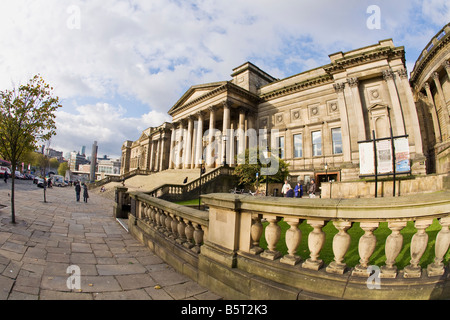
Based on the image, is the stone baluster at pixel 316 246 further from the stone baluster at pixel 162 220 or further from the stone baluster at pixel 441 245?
the stone baluster at pixel 162 220

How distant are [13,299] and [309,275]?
3.58m

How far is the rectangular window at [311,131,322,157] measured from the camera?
25972 mm

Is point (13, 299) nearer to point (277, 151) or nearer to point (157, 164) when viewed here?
point (277, 151)

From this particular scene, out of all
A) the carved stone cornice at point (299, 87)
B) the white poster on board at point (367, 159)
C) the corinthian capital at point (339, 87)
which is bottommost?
the white poster on board at point (367, 159)

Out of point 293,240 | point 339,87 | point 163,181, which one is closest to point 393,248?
point 293,240

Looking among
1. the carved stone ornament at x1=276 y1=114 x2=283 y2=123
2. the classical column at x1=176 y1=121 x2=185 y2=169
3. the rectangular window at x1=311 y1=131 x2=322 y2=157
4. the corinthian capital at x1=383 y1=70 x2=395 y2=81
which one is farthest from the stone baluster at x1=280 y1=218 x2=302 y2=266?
the classical column at x1=176 y1=121 x2=185 y2=169

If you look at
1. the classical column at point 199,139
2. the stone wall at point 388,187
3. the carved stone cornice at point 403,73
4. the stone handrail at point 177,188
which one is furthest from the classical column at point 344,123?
the classical column at point 199,139

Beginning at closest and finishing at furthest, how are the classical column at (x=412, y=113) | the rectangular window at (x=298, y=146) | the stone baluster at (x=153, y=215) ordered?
the stone baluster at (x=153, y=215) < the classical column at (x=412, y=113) < the rectangular window at (x=298, y=146)

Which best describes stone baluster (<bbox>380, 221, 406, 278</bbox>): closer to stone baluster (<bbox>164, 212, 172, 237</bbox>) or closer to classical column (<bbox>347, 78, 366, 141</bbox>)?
stone baluster (<bbox>164, 212, 172, 237</bbox>)

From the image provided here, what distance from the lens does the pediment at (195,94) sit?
30.7 meters

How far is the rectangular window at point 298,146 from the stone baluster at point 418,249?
26.3 meters

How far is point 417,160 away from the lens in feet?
60.4

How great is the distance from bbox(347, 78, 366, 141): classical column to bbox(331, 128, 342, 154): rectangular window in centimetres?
325
